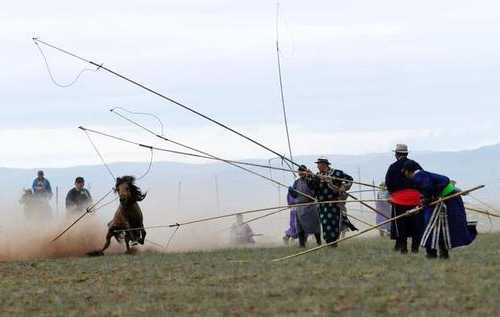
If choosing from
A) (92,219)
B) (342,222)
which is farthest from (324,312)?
(92,219)

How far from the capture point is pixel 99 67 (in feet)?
66.3

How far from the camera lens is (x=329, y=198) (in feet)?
79.4

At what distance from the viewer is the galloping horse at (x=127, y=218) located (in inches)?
1016

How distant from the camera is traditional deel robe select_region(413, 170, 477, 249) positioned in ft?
62.1

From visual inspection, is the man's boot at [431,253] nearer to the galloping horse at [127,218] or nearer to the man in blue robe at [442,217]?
the man in blue robe at [442,217]

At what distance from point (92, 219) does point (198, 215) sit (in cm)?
1377

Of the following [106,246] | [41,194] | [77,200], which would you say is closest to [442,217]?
[106,246]

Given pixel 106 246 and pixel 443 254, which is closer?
pixel 443 254

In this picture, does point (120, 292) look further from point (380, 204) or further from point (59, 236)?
point (380, 204)

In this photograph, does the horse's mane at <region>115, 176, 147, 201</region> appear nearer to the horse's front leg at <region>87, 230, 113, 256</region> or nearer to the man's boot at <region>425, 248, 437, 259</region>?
the horse's front leg at <region>87, 230, 113, 256</region>

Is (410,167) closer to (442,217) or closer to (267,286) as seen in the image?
(442,217)

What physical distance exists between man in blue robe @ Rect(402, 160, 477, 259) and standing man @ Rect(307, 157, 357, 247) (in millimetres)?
4695

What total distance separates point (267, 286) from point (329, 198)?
8816 mm

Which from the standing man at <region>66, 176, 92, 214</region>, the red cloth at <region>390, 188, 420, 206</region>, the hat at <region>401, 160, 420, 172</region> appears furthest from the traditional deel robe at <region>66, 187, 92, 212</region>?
the hat at <region>401, 160, 420, 172</region>
